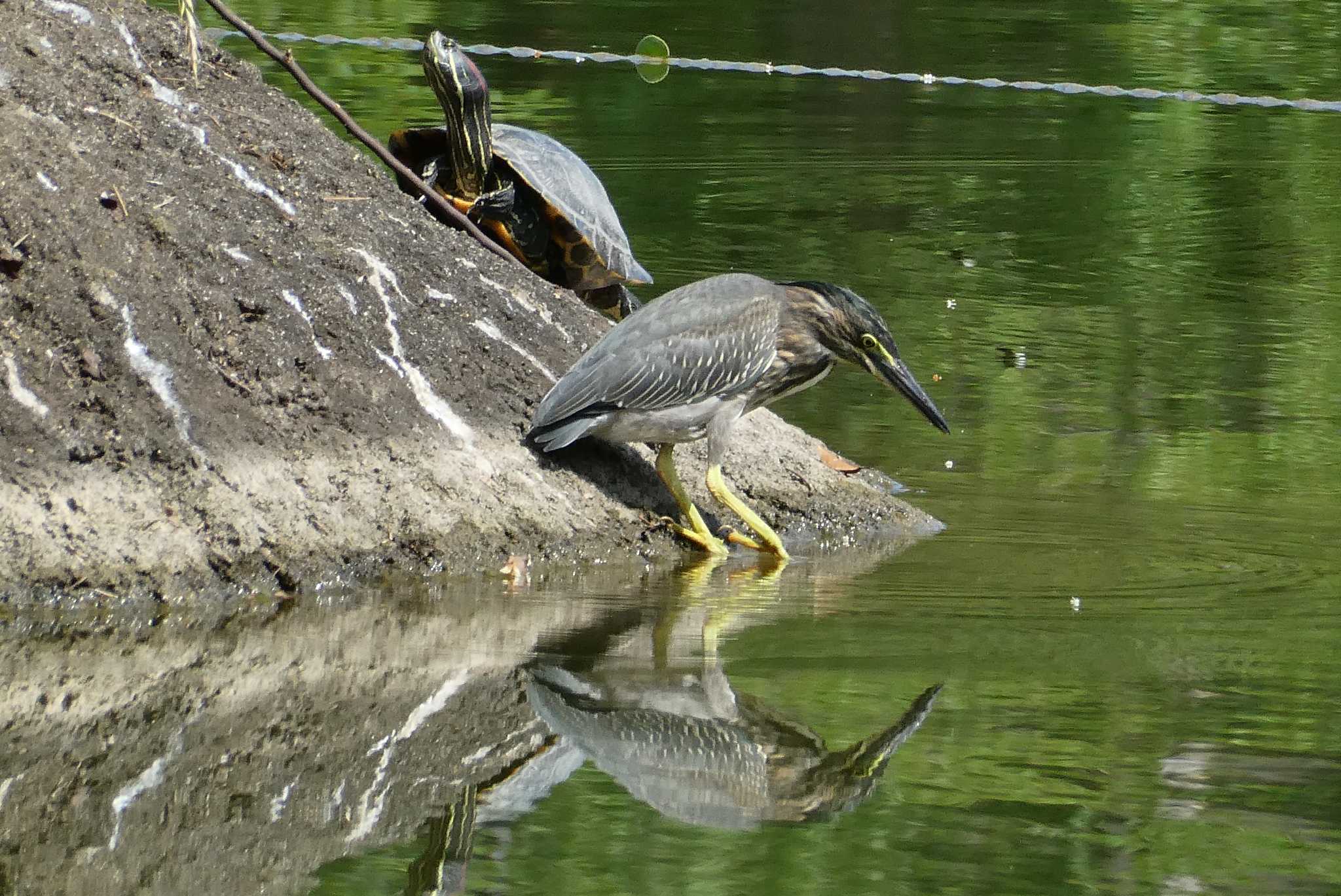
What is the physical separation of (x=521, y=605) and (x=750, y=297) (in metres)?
1.34

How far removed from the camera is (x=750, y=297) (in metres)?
6.39

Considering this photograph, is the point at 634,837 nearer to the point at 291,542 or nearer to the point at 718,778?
the point at 718,778

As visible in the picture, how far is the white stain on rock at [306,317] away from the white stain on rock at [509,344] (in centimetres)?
59

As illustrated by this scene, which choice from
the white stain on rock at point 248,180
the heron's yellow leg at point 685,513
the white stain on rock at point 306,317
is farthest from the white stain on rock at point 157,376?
the heron's yellow leg at point 685,513

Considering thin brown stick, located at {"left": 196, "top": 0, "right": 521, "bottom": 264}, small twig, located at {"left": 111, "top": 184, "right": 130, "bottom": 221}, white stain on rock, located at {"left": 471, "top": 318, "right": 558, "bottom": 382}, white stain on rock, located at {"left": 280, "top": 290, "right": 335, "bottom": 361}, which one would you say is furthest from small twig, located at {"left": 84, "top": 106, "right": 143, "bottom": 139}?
white stain on rock, located at {"left": 471, "top": 318, "right": 558, "bottom": 382}

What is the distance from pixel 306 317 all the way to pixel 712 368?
127 centimetres

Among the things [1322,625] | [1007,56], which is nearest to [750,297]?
[1322,625]

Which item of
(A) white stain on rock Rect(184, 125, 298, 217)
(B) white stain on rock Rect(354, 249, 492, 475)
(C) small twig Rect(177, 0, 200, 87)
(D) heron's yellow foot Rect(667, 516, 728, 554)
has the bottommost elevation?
(D) heron's yellow foot Rect(667, 516, 728, 554)

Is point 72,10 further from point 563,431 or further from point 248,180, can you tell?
point 563,431

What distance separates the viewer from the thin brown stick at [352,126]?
6961 millimetres

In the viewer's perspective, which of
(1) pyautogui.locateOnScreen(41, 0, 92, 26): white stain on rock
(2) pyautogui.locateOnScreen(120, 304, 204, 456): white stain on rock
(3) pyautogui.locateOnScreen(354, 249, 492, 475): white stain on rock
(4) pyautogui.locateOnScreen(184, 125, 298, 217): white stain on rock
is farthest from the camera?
(1) pyautogui.locateOnScreen(41, 0, 92, 26): white stain on rock

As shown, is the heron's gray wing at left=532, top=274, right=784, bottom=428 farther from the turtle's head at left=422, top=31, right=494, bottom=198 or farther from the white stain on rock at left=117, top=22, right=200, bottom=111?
the turtle's head at left=422, top=31, right=494, bottom=198

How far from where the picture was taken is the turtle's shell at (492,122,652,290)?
27.5 feet

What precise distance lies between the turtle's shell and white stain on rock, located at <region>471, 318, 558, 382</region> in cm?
166
